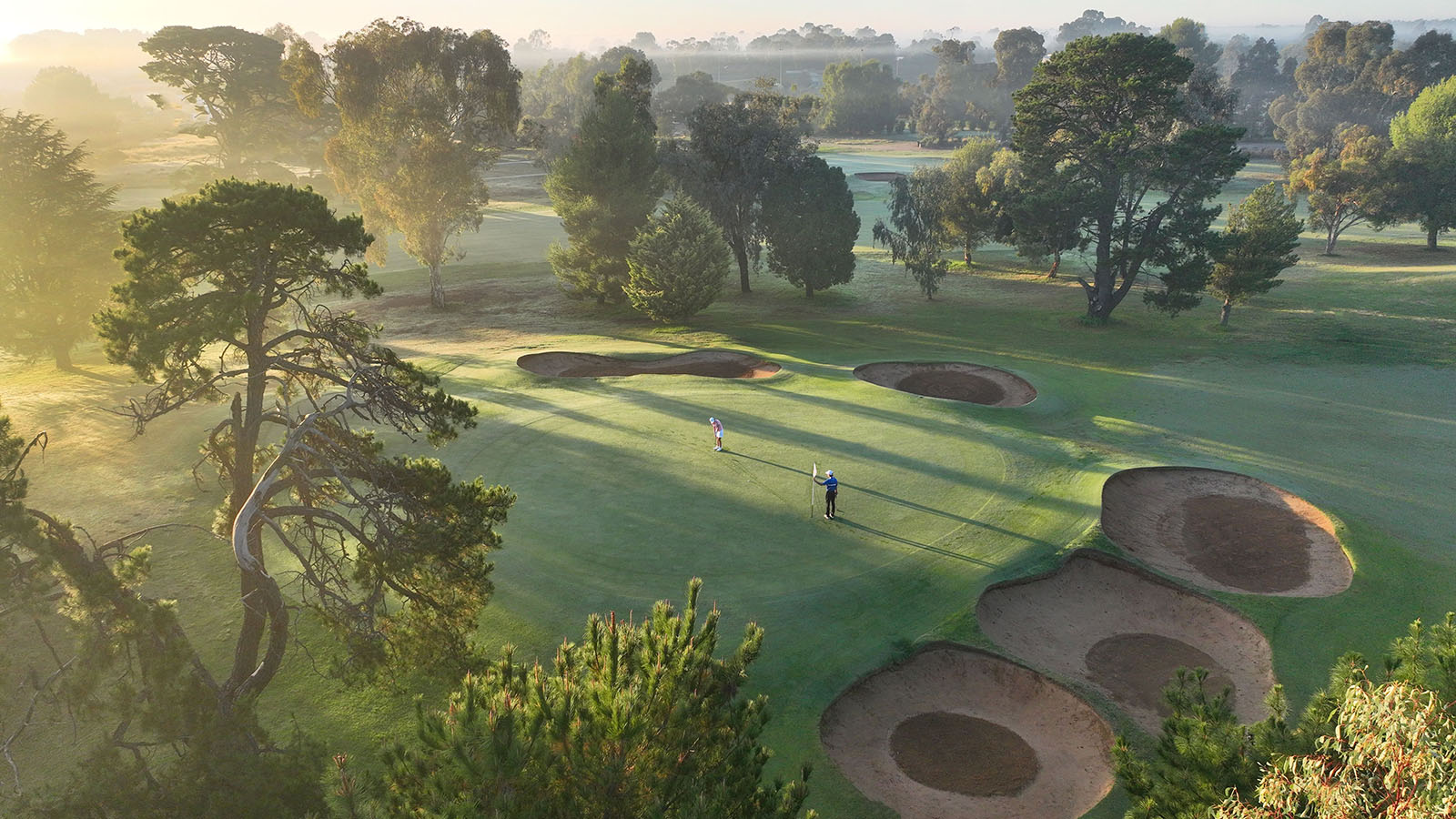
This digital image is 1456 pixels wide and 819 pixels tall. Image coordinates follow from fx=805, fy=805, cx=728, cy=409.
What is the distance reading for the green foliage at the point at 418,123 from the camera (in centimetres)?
5862

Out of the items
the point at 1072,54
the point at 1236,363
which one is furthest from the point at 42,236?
the point at 1236,363

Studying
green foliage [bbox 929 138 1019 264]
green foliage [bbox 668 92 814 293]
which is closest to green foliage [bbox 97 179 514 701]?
green foliage [bbox 668 92 814 293]

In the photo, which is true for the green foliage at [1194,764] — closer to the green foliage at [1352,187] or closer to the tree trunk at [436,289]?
the tree trunk at [436,289]

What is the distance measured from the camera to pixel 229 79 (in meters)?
98.5

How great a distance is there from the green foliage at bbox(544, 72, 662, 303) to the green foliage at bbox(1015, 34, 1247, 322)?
26.4 m

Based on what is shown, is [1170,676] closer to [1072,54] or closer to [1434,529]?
[1434,529]

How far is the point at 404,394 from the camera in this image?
48.9 feet

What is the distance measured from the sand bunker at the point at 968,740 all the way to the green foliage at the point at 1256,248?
4071cm

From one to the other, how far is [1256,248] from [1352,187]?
34005mm

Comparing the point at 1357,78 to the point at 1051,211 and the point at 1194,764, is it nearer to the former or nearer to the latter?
the point at 1051,211

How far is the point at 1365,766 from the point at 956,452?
23.6 metres

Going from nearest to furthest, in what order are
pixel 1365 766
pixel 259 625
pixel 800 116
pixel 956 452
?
pixel 1365 766 < pixel 259 625 < pixel 956 452 < pixel 800 116

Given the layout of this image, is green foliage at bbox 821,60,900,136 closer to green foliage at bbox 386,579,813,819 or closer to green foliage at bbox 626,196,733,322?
green foliage at bbox 626,196,733,322

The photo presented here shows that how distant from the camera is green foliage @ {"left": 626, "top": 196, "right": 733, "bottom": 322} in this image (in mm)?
51469
